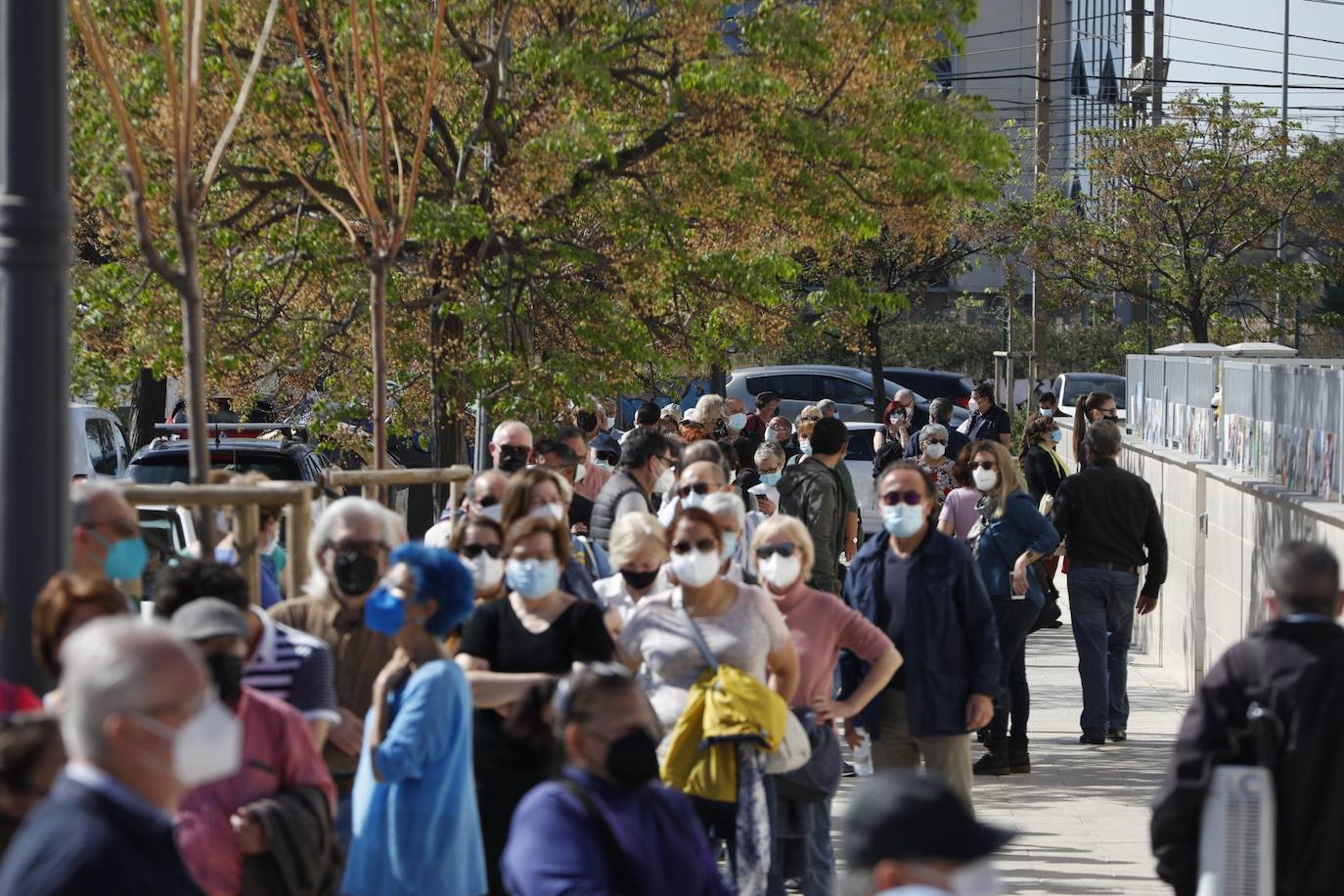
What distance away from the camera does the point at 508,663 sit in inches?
259

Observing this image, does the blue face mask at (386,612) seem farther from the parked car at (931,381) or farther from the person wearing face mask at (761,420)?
the parked car at (931,381)

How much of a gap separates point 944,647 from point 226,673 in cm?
409

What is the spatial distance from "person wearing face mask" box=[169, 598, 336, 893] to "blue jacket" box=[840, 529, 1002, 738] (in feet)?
12.0

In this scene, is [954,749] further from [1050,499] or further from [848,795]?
[1050,499]

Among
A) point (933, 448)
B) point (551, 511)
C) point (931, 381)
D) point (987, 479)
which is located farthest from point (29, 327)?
point (931, 381)

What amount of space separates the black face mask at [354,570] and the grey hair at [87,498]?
66cm

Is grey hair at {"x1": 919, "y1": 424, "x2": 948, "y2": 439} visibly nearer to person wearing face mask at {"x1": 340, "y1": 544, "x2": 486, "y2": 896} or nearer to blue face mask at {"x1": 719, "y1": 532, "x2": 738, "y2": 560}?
blue face mask at {"x1": 719, "y1": 532, "x2": 738, "y2": 560}

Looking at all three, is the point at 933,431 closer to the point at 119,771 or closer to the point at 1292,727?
the point at 1292,727

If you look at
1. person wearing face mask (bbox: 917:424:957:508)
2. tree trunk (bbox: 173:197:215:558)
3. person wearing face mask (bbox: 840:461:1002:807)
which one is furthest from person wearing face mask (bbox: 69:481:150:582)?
person wearing face mask (bbox: 917:424:957:508)

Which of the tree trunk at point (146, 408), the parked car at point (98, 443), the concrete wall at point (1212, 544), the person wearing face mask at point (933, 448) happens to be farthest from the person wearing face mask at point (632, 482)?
the tree trunk at point (146, 408)

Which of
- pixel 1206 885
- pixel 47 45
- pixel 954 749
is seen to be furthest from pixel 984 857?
pixel 954 749

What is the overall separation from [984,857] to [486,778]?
2.94 metres

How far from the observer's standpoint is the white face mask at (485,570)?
7.23 metres

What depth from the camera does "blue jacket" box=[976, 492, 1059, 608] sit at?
11062 mm
